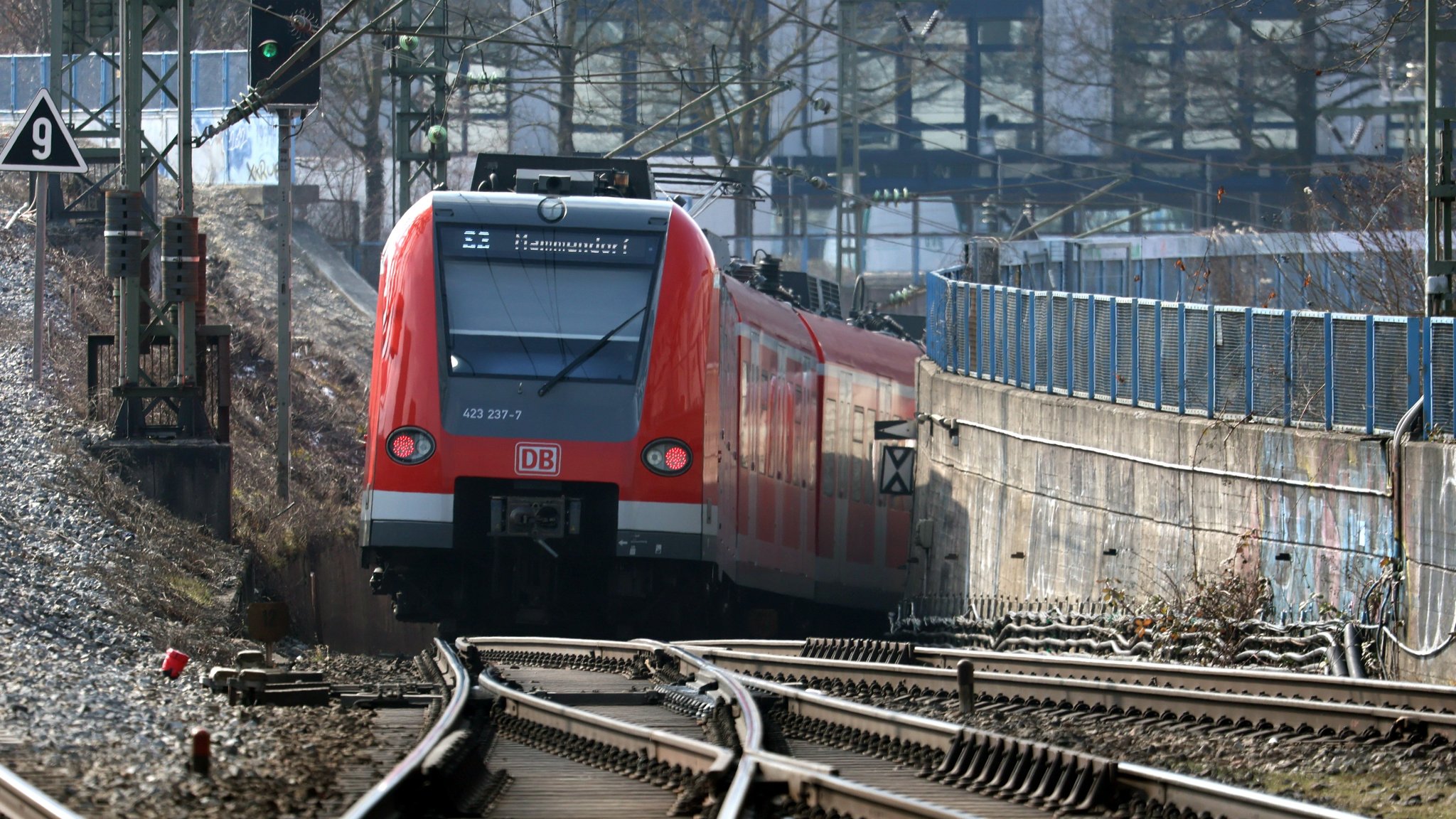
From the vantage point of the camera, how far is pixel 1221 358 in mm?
16641

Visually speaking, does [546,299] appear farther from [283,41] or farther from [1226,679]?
[283,41]

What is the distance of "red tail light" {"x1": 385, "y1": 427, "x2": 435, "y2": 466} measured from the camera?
14.4 metres

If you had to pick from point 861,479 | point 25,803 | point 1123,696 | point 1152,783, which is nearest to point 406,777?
point 25,803

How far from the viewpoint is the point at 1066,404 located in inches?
754

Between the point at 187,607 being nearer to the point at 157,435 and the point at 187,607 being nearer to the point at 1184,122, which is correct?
the point at 157,435

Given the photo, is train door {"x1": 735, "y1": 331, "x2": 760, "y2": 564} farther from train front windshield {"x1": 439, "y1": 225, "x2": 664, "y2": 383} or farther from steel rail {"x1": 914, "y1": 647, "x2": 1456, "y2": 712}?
steel rail {"x1": 914, "y1": 647, "x2": 1456, "y2": 712}

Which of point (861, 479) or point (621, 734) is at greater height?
point (861, 479)

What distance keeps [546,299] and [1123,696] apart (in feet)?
20.4

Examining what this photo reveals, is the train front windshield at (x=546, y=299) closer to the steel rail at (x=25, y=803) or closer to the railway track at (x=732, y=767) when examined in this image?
the railway track at (x=732, y=767)

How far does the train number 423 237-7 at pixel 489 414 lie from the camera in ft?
47.3

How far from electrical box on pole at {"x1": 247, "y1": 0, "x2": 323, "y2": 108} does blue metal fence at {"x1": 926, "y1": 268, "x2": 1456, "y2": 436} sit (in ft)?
25.8

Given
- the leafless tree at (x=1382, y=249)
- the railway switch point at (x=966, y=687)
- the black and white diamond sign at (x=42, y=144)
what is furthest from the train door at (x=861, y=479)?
the railway switch point at (x=966, y=687)

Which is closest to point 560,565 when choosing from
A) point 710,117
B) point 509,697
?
point 509,697

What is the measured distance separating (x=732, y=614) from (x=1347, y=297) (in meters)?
14.8
